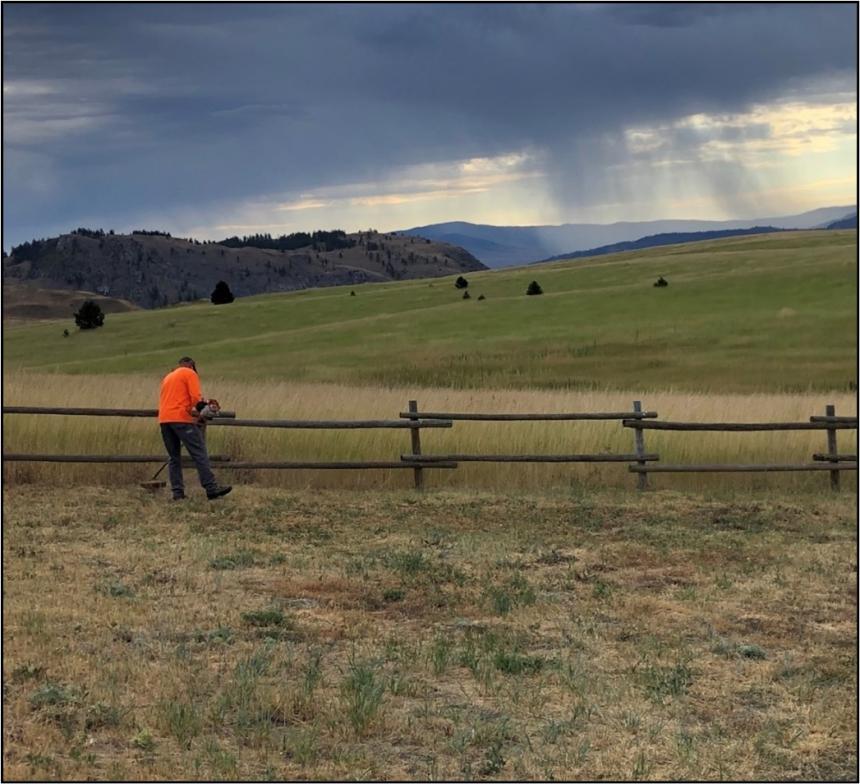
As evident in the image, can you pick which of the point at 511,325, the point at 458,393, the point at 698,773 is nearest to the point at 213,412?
the point at 698,773

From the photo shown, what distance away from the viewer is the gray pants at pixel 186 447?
45.7 feet

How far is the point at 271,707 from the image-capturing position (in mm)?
6355

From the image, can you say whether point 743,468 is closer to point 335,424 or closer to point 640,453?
point 640,453

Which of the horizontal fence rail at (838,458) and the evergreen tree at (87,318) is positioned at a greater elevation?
the evergreen tree at (87,318)

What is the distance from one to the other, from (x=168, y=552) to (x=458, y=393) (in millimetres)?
13909

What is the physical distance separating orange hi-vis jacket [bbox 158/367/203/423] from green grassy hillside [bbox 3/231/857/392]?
74.7 feet

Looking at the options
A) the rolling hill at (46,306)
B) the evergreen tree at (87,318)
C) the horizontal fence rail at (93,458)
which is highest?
the rolling hill at (46,306)

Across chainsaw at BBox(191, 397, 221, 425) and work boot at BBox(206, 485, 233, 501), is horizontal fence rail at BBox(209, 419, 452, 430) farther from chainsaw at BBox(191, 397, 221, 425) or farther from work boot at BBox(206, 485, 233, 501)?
chainsaw at BBox(191, 397, 221, 425)

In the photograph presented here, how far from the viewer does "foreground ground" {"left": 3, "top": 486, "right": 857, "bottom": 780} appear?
5.80 m

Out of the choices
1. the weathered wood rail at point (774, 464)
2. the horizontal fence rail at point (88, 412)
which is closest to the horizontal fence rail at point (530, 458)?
the weathered wood rail at point (774, 464)

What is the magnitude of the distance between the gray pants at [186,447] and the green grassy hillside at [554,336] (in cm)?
2237

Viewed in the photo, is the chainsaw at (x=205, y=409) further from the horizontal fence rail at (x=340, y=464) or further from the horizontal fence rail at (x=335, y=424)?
the horizontal fence rail at (x=335, y=424)

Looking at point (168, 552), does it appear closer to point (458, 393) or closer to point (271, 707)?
point (271, 707)

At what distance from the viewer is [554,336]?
4728cm
